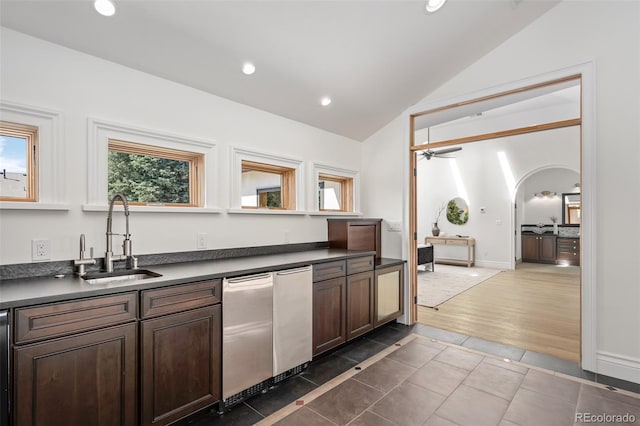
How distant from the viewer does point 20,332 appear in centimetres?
141

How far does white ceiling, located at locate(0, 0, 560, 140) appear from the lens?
2.01m

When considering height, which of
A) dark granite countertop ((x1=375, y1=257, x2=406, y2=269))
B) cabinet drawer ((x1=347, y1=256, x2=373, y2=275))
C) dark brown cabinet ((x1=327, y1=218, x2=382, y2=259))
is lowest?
dark granite countertop ((x1=375, y1=257, x2=406, y2=269))

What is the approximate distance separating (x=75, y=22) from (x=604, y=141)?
13.2 ft

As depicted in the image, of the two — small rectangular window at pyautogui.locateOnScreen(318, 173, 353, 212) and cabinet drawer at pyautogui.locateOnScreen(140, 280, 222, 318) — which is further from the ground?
small rectangular window at pyautogui.locateOnScreen(318, 173, 353, 212)

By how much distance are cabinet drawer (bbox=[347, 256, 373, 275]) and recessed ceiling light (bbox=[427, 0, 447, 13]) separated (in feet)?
7.39

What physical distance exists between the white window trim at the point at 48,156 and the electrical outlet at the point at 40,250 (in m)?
0.22

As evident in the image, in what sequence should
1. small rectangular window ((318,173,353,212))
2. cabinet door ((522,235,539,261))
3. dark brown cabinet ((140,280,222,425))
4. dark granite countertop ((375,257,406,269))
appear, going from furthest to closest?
cabinet door ((522,235,539,261)), small rectangular window ((318,173,353,212)), dark granite countertop ((375,257,406,269)), dark brown cabinet ((140,280,222,425))

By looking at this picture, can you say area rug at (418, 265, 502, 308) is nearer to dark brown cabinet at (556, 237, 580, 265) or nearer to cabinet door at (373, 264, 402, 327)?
→ cabinet door at (373, 264, 402, 327)

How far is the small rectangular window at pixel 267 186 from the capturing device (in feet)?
10.7

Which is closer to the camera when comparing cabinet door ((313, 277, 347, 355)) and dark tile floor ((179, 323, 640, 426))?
dark tile floor ((179, 323, 640, 426))

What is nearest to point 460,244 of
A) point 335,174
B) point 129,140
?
point 335,174

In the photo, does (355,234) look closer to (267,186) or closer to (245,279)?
(267,186)

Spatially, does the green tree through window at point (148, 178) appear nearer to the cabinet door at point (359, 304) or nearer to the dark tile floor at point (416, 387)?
the dark tile floor at point (416, 387)

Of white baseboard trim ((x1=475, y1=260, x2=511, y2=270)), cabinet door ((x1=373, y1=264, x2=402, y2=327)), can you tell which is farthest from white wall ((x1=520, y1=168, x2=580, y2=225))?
cabinet door ((x1=373, y1=264, x2=402, y2=327))
